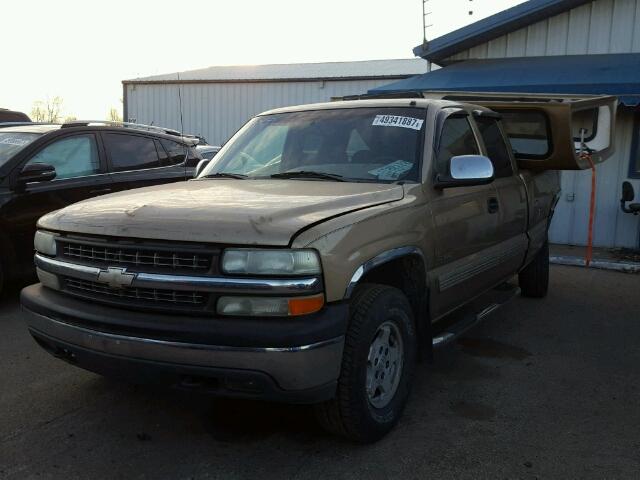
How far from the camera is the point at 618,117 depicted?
30.5ft

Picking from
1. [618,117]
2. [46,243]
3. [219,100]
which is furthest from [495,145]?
[219,100]

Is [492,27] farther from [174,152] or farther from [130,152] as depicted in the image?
[130,152]

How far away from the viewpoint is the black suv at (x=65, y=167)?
5.70 meters

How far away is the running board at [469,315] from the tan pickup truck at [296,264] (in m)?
0.02

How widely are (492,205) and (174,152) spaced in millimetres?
4448

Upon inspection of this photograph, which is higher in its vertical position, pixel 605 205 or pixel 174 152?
pixel 174 152

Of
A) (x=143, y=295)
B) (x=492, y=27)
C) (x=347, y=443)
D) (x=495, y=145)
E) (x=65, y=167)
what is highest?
(x=492, y=27)

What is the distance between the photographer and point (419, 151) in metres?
3.88

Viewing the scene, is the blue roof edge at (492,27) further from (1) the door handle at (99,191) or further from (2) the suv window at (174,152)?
(1) the door handle at (99,191)

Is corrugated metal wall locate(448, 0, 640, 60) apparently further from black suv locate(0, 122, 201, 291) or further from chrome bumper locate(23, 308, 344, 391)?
chrome bumper locate(23, 308, 344, 391)

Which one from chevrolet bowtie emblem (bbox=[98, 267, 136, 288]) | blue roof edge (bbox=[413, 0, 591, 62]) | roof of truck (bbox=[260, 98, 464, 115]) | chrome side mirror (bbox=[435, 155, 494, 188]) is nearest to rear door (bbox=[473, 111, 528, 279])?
roof of truck (bbox=[260, 98, 464, 115])

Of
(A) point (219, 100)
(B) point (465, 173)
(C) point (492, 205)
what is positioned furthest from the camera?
(A) point (219, 100)

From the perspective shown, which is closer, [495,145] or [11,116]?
[495,145]

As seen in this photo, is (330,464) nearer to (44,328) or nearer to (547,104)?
(44,328)
